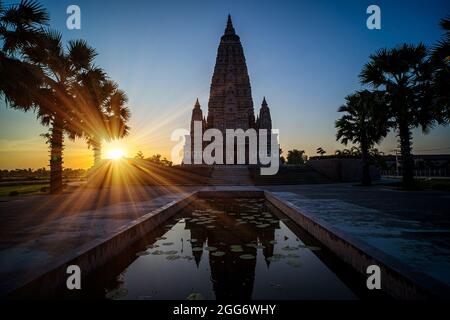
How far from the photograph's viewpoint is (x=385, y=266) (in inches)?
124

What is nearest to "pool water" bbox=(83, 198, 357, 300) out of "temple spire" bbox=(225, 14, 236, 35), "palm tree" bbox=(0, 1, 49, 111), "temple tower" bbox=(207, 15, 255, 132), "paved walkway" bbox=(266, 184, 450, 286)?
"paved walkway" bbox=(266, 184, 450, 286)

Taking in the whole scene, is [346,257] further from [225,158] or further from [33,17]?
[225,158]

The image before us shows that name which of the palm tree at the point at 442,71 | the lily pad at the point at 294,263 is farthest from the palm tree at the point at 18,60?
the palm tree at the point at 442,71

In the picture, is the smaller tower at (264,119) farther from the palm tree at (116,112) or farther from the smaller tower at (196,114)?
the palm tree at (116,112)

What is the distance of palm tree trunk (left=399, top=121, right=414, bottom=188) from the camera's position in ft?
53.4

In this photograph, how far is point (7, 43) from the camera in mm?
9344

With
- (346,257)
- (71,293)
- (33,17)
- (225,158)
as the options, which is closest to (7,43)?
(33,17)

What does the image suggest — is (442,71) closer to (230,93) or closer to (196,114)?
(230,93)

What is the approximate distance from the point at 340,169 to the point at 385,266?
90.8ft

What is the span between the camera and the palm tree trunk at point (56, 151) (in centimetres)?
1473

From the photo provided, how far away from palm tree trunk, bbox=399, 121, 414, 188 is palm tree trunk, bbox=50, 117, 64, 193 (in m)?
19.1

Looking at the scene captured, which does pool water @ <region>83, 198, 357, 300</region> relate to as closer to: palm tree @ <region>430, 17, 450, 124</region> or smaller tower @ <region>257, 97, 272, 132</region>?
palm tree @ <region>430, 17, 450, 124</region>

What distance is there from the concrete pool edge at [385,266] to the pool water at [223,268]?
0.92ft
